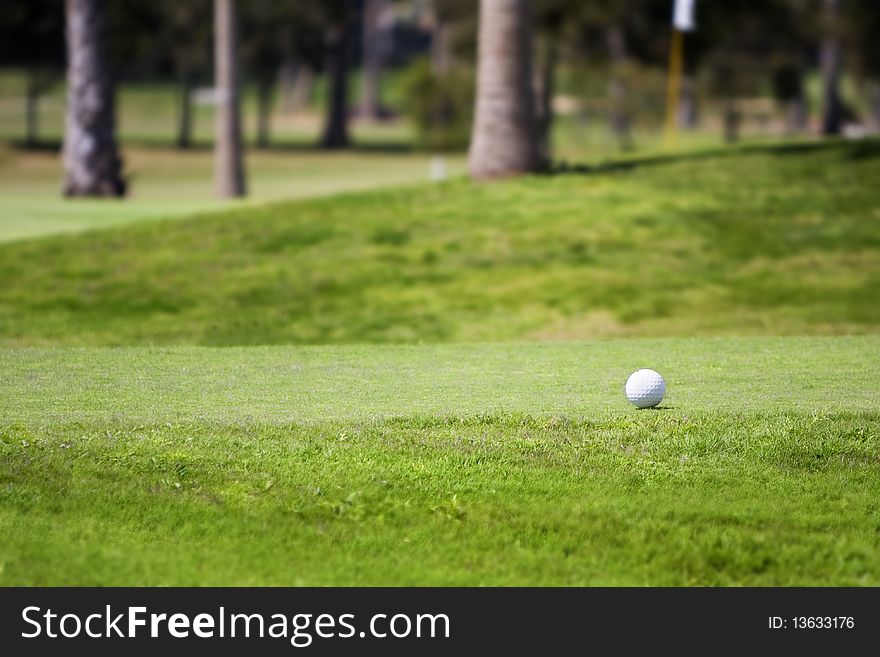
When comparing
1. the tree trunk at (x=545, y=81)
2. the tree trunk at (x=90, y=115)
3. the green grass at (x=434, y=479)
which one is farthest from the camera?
the tree trunk at (x=545, y=81)

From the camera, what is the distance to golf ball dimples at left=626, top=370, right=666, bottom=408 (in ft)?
29.4

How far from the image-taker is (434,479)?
26.5 feet

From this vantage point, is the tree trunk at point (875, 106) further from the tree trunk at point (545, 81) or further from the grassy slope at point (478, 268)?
the grassy slope at point (478, 268)

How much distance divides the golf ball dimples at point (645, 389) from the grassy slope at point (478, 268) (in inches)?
252

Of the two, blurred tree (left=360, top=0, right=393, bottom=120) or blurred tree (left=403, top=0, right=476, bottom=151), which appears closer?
blurred tree (left=403, top=0, right=476, bottom=151)

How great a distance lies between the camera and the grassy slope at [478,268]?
17.0 metres

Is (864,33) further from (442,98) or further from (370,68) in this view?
(370,68)

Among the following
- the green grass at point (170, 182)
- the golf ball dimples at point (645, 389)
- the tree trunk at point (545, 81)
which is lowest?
the green grass at point (170, 182)

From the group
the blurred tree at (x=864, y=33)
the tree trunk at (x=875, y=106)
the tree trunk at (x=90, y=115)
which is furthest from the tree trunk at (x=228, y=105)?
the tree trunk at (x=875, y=106)

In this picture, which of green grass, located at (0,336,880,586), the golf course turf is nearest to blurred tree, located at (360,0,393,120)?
the golf course turf

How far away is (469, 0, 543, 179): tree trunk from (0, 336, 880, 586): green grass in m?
12.7

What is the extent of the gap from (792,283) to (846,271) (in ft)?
3.23

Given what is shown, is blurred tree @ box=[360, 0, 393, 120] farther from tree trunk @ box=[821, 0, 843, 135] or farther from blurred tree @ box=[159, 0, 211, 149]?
tree trunk @ box=[821, 0, 843, 135]

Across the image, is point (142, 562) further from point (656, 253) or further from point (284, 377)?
point (656, 253)
